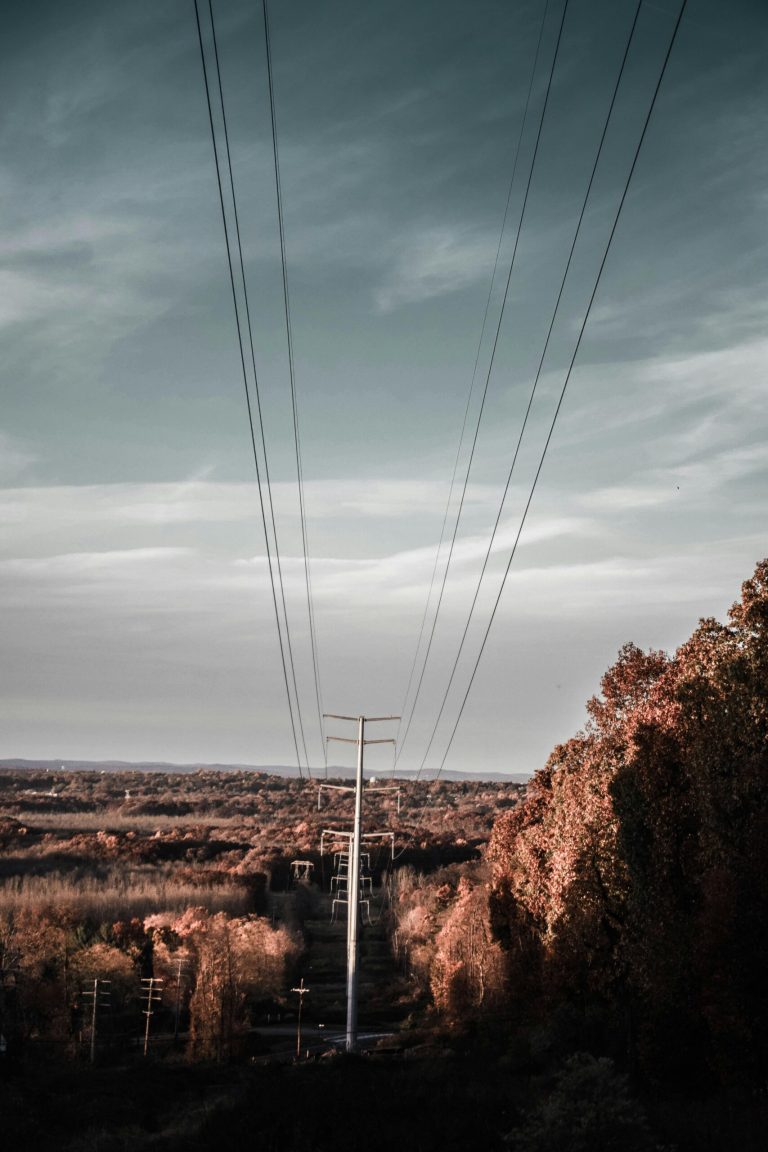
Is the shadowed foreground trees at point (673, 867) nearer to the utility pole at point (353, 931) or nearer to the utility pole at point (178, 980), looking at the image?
the utility pole at point (353, 931)

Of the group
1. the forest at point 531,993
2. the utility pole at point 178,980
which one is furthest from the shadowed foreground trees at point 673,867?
the utility pole at point 178,980

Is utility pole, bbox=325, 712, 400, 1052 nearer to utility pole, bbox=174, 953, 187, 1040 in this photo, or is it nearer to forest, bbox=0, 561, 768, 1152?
forest, bbox=0, 561, 768, 1152

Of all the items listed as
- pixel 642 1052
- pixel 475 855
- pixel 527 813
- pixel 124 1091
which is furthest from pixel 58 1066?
pixel 475 855

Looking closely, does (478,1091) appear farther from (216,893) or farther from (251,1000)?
(216,893)

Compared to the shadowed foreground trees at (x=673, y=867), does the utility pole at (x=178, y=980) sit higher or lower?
lower

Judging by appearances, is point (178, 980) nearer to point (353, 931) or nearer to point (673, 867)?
point (353, 931)

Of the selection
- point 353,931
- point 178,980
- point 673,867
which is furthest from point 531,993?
point 178,980

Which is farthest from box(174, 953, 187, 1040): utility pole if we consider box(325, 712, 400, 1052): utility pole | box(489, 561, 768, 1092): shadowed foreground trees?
box(489, 561, 768, 1092): shadowed foreground trees

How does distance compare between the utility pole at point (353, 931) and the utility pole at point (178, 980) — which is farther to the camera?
the utility pole at point (178, 980)
